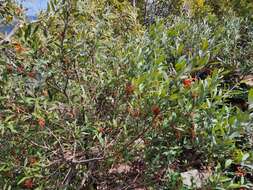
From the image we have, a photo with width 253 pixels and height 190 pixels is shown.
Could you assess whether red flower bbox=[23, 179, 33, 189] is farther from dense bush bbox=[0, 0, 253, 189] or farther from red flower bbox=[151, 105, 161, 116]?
red flower bbox=[151, 105, 161, 116]

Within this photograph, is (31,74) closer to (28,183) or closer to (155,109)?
(28,183)

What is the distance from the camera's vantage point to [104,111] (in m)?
3.55

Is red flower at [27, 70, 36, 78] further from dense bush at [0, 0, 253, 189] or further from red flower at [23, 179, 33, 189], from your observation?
red flower at [23, 179, 33, 189]

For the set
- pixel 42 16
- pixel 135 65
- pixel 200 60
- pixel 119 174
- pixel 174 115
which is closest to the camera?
pixel 200 60

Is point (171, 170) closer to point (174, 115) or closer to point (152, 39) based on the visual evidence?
point (174, 115)

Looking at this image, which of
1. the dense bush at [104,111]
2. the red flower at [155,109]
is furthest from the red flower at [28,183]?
the red flower at [155,109]

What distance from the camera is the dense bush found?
2854 mm

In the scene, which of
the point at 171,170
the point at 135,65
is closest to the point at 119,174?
the point at 171,170

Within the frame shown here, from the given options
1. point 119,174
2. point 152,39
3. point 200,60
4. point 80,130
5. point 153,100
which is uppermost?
point 152,39

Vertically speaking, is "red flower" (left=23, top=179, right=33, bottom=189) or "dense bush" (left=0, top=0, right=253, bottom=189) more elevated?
"dense bush" (left=0, top=0, right=253, bottom=189)

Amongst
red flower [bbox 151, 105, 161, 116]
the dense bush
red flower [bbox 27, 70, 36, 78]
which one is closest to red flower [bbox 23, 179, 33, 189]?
the dense bush

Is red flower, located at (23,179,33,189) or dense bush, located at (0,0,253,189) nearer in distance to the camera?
dense bush, located at (0,0,253,189)

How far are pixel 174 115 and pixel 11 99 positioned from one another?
1227 millimetres

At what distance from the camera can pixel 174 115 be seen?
2.99 meters
